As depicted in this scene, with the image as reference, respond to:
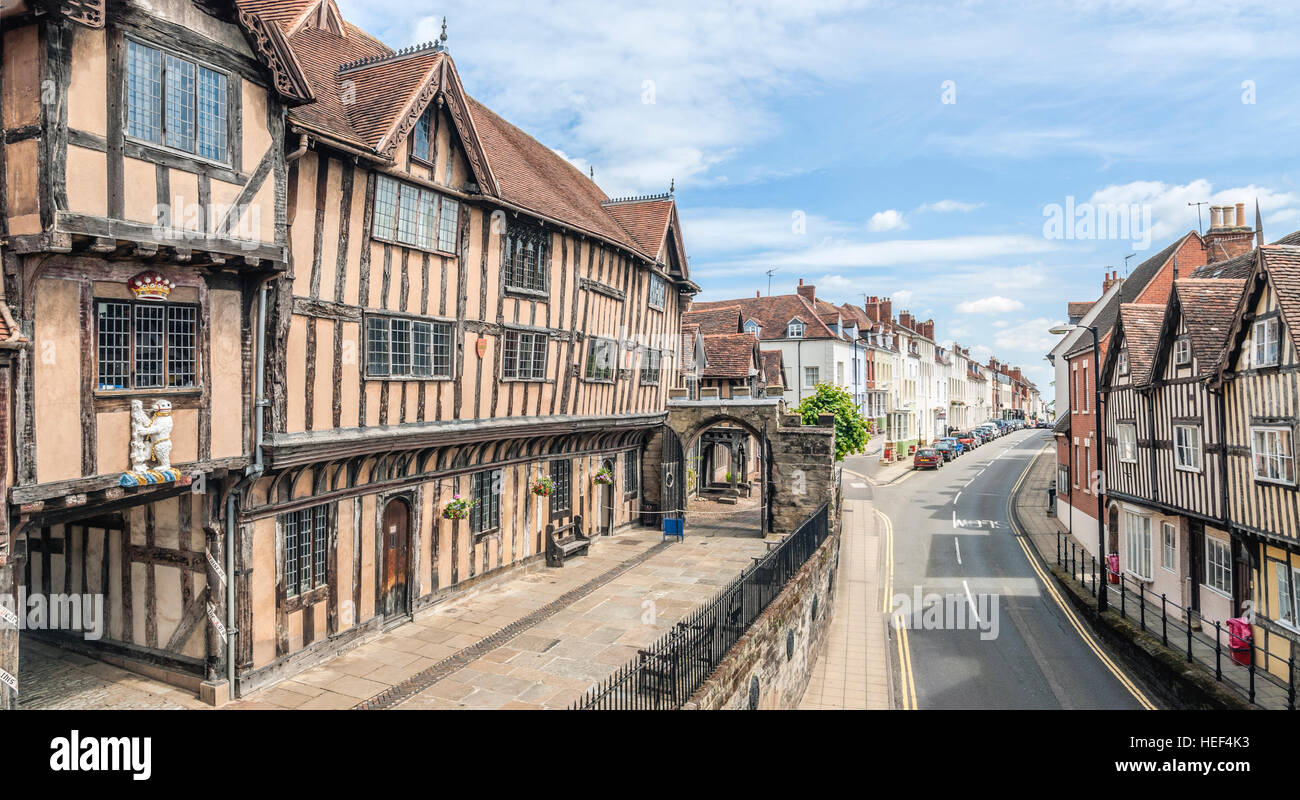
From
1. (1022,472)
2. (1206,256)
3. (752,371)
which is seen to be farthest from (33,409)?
(1022,472)

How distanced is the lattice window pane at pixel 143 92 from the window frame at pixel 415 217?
383cm

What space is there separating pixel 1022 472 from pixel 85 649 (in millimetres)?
52188

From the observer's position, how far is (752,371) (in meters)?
37.0

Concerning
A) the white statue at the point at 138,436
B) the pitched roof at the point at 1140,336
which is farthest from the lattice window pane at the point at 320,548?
the pitched roof at the point at 1140,336

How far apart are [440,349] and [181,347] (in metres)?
5.12

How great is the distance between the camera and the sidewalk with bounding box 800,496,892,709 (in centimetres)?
1576

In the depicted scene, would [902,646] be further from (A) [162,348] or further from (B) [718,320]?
(B) [718,320]

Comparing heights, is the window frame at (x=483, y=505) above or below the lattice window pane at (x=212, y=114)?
below

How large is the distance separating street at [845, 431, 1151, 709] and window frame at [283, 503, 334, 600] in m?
12.0

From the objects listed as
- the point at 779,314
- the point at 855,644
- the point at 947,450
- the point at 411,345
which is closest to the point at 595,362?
the point at 411,345

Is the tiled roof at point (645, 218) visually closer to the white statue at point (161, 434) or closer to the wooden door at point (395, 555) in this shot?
the wooden door at point (395, 555)

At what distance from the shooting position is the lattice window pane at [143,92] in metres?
8.63

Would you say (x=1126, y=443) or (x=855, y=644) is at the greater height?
(x=1126, y=443)

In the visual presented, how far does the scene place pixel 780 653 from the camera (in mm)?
13758
